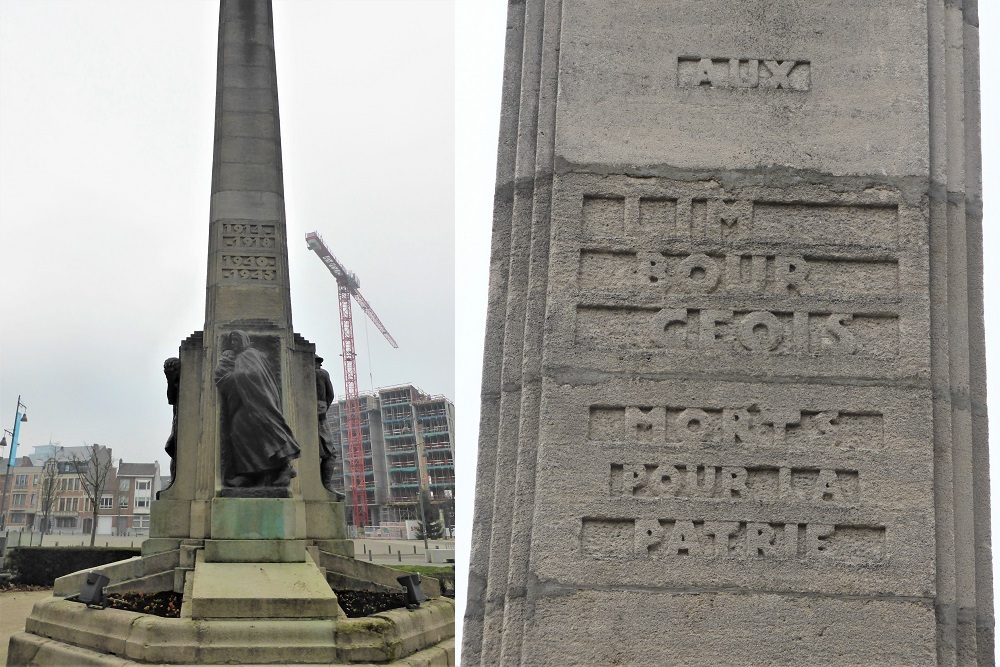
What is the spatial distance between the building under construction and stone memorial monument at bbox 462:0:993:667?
6701 centimetres

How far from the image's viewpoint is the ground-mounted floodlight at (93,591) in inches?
408

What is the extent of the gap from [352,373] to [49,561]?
62.4 metres

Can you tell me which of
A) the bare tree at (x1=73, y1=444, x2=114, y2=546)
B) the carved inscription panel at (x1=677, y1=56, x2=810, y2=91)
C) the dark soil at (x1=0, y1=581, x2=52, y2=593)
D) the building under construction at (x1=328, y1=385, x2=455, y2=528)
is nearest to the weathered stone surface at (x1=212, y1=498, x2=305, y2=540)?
the carved inscription panel at (x1=677, y1=56, x2=810, y2=91)

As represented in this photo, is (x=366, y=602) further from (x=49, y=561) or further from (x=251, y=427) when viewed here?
(x=49, y=561)

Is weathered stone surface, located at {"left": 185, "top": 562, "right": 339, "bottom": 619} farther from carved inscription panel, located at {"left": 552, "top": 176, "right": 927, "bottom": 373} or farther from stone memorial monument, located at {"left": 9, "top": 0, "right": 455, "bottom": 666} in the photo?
carved inscription panel, located at {"left": 552, "top": 176, "right": 927, "bottom": 373}

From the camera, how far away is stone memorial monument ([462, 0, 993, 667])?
423 cm

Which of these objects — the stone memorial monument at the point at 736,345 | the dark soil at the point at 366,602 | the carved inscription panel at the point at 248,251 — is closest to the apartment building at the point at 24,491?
the carved inscription panel at the point at 248,251

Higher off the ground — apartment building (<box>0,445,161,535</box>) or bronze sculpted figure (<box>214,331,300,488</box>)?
bronze sculpted figure (<box>214,331,300,488</box>)

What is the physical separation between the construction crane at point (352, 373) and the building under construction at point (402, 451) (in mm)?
919

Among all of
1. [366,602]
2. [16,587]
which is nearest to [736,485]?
[366,602]

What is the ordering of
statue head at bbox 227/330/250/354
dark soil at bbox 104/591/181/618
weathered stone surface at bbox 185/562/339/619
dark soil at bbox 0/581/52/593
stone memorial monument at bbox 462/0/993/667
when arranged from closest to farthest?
stone memorial monument at bbox 462/0/993/667 → weathered stone surface at bbox 185/562/339/619 → dark soil at bbox 104/591/181/618 → statue head at bbox 227/330/250/354 → dark soil at bbox 0/581/52/593

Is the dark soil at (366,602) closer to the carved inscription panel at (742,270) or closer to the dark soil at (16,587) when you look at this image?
the carved inscription panel at (742,270)

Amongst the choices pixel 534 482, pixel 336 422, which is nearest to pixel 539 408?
pixel 534 482

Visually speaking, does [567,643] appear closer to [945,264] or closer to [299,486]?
[945,264]
